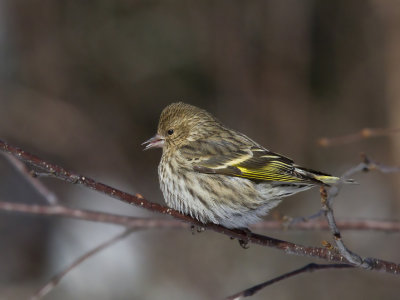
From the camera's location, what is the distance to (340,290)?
6805 mm

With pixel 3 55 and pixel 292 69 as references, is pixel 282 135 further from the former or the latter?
pixel 3 55

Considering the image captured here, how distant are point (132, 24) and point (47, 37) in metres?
1.34

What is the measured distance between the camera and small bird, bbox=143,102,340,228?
353 centimetres

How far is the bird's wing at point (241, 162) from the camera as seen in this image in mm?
3676

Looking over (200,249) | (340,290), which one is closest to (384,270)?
(340,290)

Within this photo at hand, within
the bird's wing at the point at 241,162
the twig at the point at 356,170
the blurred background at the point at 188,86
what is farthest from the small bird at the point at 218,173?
the blurred background at the point at 188,86

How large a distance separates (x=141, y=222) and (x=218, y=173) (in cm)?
59

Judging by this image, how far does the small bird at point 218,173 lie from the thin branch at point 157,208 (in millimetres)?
266

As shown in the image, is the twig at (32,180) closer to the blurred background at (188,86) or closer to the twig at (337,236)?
the twig at (337,236)

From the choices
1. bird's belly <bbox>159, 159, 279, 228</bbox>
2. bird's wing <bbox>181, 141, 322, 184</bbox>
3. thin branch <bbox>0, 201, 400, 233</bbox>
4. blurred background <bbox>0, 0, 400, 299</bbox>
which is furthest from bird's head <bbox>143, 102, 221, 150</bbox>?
blurred background <bbox>0, 0, 400, 299</bbox>

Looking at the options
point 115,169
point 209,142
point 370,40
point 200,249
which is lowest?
point 209,142

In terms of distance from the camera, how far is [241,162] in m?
3.85

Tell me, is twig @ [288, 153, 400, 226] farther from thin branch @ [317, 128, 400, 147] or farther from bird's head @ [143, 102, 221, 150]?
bird's head @ [143, 102, 221, 150]

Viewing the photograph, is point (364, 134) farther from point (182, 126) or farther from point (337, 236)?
point (182, 126)
